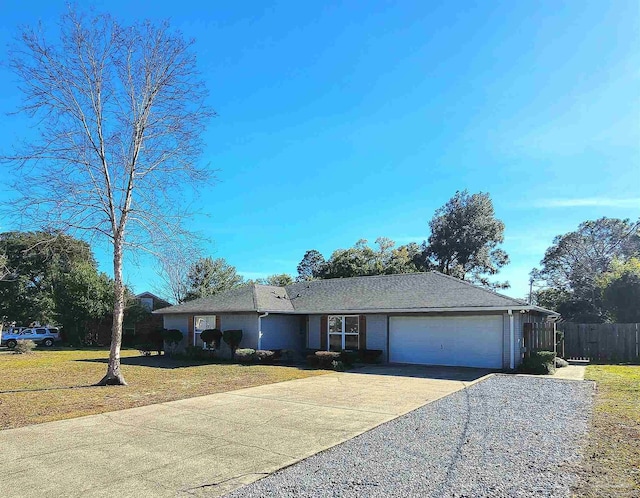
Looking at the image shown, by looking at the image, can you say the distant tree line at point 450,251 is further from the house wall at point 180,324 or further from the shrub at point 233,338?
the shrub at point 233,338

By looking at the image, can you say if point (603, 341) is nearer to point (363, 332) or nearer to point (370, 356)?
point (370, 356)

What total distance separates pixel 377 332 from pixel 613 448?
13.2 meters

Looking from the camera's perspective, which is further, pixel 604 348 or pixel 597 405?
pixel 604 348

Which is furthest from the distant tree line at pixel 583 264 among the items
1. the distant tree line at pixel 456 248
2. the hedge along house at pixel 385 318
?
the hedge along house at pixel 385 318

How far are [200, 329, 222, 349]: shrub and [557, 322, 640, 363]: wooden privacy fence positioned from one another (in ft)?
51.2

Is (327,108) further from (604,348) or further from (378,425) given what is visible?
(604,348)

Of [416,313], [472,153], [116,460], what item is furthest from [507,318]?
[116,460]

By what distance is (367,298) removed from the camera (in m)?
20.4

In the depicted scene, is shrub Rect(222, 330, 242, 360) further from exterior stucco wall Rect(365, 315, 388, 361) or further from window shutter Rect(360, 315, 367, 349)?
Result: exterior stucco wall Rect(365, 315, 388, 361)

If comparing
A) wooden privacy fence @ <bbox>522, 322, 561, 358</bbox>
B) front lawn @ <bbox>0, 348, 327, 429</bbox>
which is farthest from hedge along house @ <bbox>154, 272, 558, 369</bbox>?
front lawn @ <bbox>0, 348, 327, 429</bbox>

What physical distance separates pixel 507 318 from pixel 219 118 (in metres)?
11.7

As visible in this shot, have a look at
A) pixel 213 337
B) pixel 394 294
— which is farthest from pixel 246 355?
pixel 394 294

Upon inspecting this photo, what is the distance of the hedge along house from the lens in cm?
1638

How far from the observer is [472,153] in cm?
1589
